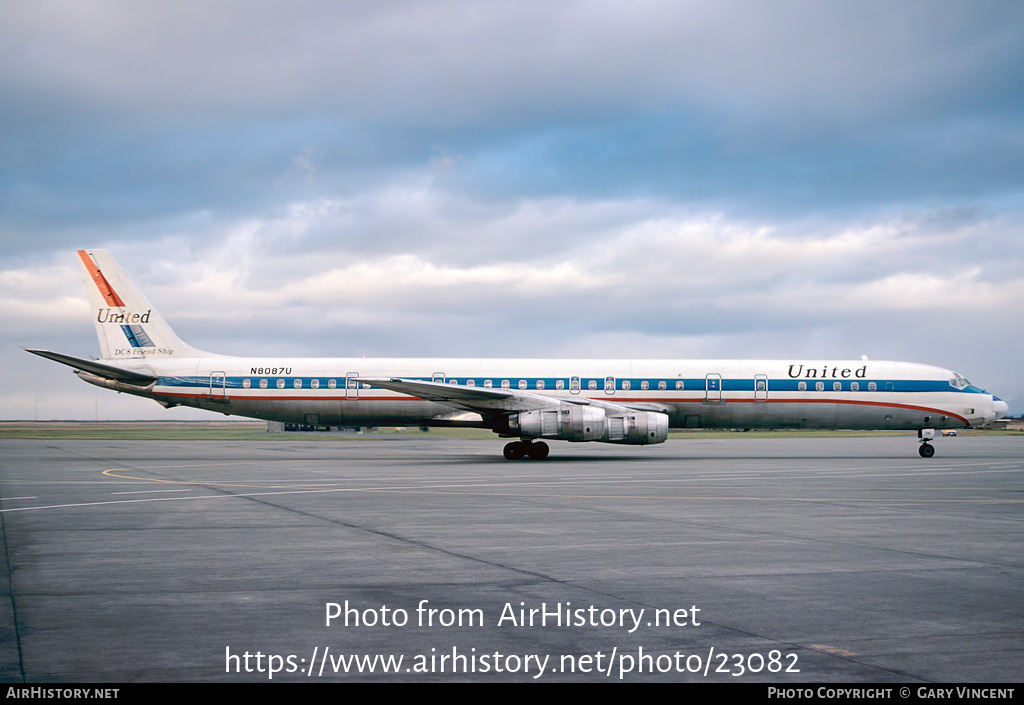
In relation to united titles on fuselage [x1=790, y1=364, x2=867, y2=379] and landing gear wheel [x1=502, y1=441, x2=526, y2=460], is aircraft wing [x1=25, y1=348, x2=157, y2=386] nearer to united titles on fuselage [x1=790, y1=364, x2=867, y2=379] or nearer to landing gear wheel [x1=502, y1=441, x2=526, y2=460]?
landing gear wheel [x1=502, y1=441, x2=526, y2=460]

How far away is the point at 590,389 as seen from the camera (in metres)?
33.3

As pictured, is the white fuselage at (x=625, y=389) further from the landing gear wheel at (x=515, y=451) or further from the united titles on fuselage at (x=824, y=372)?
the landing gear wheel at (x=515, y=451)

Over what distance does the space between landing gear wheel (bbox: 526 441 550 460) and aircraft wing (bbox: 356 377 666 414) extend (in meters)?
1.96

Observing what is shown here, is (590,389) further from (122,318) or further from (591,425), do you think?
(122,318)

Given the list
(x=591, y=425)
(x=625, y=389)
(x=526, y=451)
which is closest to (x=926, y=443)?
(x=625, y=389)

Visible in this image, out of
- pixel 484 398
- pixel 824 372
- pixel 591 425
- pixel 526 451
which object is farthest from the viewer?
pixel 824 372

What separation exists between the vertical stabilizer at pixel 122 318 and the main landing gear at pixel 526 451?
14296 mm

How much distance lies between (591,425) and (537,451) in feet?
11.0

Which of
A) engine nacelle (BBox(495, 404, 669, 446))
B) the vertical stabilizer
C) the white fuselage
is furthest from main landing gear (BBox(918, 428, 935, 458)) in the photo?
the vertical stabilizer

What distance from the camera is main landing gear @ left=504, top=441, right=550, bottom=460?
32281mm

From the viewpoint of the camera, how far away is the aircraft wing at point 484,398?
29672 mm

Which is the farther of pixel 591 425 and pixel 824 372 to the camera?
pixel 824 372

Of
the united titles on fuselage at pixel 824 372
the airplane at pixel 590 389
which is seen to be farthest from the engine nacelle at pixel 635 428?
the united titles on fuselage at pixel 824 372

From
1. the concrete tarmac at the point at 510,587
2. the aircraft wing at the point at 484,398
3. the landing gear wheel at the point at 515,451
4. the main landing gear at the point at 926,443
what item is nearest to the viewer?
the concrete tarmac at the point at 510,587
